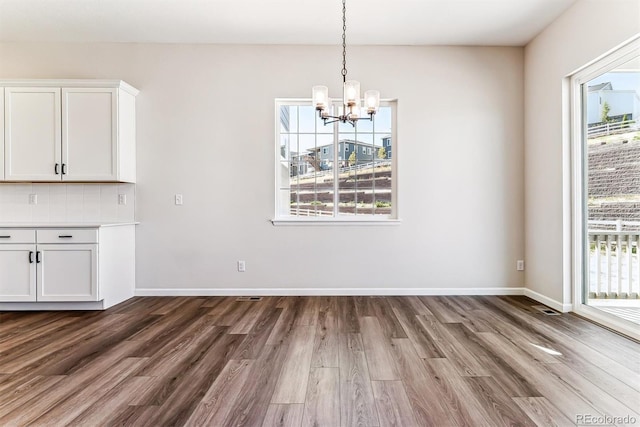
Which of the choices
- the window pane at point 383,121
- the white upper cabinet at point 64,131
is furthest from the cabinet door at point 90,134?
the window pane at point 383,121

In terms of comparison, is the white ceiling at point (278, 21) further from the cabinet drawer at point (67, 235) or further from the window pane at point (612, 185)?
the cabinet drawer at point (67, 235)

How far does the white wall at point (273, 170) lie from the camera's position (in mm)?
3912

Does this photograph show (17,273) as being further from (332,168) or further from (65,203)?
(332,168)

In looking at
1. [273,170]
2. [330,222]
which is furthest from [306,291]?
[273,170]

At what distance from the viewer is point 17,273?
10.8ft

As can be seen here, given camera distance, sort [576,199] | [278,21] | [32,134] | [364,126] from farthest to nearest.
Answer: [364,126]
[32,134]
[278,21]
[576,199]

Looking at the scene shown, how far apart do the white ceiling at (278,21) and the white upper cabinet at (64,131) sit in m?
0.62

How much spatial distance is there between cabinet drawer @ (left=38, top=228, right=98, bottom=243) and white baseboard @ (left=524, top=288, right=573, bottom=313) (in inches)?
183

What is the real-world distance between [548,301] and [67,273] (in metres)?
4.90

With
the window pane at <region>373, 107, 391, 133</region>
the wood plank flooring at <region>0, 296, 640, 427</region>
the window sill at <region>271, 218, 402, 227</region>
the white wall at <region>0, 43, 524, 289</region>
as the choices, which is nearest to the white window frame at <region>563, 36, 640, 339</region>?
the wood plank flooring at <region>0, 296, 640, 427</region>

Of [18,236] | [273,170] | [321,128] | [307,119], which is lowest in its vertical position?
[18,236]

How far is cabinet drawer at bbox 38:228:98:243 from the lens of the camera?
10.7ft

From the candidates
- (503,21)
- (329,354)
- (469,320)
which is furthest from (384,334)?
(503,21)

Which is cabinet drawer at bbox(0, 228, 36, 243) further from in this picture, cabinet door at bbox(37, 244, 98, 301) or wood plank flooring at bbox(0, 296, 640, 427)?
wood plank flooring at bbox(0, 296, 640, 427)
